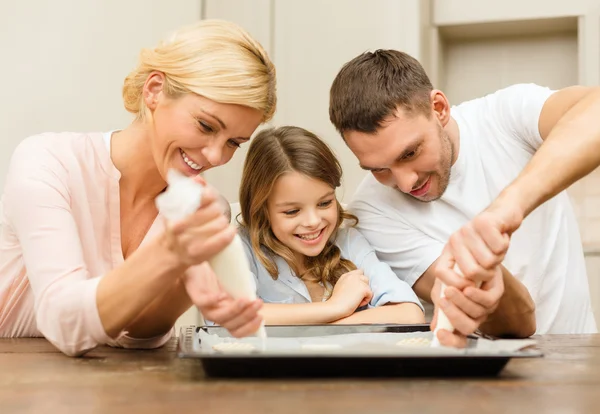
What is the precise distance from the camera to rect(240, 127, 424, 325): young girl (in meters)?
1.95

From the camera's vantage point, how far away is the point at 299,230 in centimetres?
195

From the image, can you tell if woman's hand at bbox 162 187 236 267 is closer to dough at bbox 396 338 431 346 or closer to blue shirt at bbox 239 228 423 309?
dough at bbox 396 338 431 346

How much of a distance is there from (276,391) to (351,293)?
95 cm

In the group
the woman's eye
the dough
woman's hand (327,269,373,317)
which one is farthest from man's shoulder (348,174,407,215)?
the dough

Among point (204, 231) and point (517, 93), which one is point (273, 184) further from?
point (204, 231)

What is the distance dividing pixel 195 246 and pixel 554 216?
1.22 m

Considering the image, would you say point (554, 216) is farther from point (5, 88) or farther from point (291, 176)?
point (5, 88)

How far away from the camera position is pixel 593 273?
118 inches

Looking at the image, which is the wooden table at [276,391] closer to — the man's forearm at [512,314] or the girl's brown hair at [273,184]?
the man's forearm at [512,314]

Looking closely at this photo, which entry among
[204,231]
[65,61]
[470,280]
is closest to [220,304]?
[204,231]

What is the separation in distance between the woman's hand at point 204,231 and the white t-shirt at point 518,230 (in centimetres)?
102

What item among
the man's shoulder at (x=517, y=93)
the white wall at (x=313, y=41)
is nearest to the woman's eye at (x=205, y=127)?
the man's shoulder at (x=517, y=93)

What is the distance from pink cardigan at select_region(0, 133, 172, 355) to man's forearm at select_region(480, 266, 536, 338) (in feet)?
1.85

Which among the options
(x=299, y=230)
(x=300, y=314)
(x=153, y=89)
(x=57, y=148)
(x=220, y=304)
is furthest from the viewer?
(x=299, y=230)
